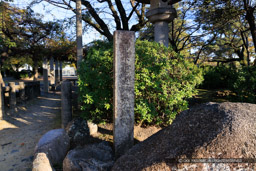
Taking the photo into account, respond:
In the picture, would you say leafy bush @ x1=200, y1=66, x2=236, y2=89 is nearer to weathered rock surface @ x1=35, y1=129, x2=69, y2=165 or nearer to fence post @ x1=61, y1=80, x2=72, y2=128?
fence post @ x1=61, y1=80, x2=72, y2=128

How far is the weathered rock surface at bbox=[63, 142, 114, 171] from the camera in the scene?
2639 mm

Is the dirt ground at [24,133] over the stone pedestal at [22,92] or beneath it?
beneath

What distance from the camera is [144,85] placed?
4.07 metres

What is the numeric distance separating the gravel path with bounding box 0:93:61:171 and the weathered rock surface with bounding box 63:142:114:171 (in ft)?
3.82

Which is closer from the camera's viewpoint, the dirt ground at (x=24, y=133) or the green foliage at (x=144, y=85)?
the dirt ground at (x=24, y=133)

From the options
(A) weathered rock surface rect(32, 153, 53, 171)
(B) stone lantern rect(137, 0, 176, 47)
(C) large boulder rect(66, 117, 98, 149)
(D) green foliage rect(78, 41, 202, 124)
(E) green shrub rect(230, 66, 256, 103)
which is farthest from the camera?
(E) green shrub rect(230, 66, 256, 103)

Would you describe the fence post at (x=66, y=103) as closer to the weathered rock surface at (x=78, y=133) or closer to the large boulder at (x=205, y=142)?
the weathered rock surface at (x=78, y=133)

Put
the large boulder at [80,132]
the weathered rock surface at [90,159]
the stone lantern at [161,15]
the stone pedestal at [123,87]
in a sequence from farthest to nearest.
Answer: the stone lantern at [161,15] → the large boulder at [80,132] → the stone pedestal at [123,87] → the weathered rock surface at [90,159]

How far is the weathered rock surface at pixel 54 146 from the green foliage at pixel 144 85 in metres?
0.82

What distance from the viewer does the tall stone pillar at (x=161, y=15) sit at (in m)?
5.55

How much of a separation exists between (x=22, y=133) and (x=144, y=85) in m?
4.09

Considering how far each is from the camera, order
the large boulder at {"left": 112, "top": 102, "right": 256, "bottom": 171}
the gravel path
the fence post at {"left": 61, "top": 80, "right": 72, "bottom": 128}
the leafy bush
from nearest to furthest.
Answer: the large boulder at {"left": 112, "top": 102, "right": 256, "bottom": 171} → the gravel path → the fence post at {"left": 61, "top": 80, "right": 72, "bottom": 128} → the leafy bush

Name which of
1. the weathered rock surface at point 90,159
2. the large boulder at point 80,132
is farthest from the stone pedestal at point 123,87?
the large boulder at point 80,132

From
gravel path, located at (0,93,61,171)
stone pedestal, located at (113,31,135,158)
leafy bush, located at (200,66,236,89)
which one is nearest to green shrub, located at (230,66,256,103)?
stone pedestal, located at (113,31,135,158)
